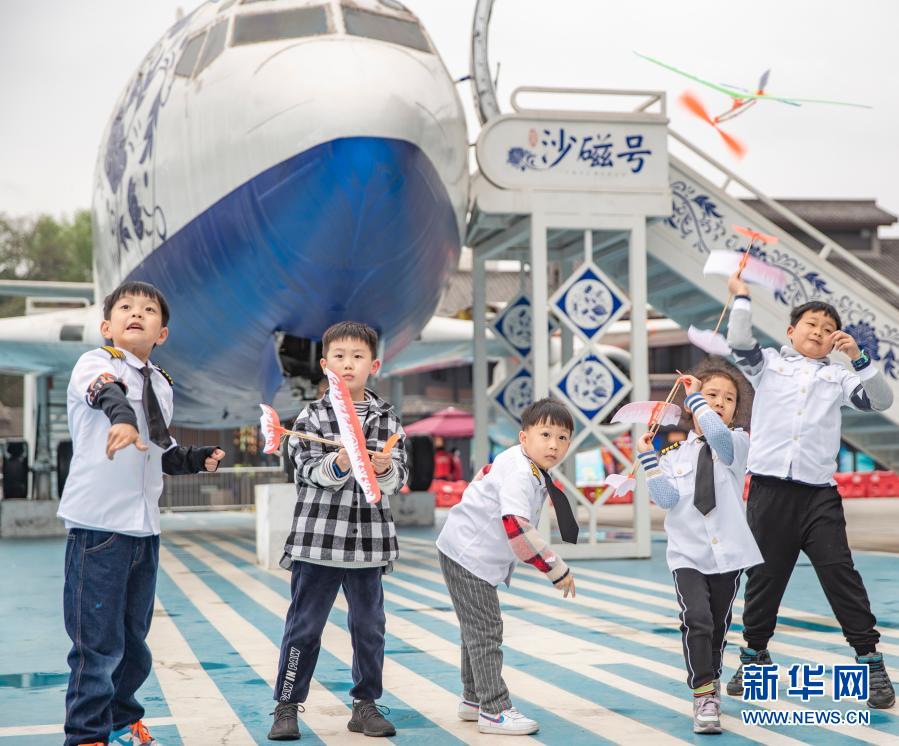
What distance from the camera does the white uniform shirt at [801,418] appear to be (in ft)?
18.0

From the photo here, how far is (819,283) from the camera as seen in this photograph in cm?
1381

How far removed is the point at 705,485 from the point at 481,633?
46.3 inches

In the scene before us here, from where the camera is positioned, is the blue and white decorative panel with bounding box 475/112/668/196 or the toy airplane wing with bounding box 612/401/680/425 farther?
the blue and white decorative panel with bounding box 475/112/668/196

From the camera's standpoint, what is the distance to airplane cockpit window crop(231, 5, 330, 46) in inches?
374

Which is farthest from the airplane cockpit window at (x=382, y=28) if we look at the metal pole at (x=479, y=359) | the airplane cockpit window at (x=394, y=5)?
the metal pole at (x=479, y=359)

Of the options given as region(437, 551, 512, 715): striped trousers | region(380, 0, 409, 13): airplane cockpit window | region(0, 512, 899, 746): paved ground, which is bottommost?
region(0, 512, 899, 746): paved ground

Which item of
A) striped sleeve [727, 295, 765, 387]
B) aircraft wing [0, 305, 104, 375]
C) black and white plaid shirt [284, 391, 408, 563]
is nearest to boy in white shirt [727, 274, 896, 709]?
striped sleeve [727, 295, 765, 387]

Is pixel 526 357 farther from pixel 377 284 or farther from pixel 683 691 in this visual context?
pixel 683 691

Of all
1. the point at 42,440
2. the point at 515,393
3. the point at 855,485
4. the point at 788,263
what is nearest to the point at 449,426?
the point at 855,485

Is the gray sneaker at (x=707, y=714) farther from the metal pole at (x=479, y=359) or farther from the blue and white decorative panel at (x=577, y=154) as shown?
the metal pole at (x=479, y=359)

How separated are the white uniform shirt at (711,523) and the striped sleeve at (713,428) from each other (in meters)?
0.11

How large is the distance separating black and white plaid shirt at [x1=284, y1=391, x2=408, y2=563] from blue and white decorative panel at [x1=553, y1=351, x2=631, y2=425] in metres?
8.34

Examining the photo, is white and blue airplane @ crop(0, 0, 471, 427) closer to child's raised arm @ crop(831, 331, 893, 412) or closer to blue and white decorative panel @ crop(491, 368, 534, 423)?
blue and white decorative panel @ crop(491, 368, 534, 423)

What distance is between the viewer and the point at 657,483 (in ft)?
16.2
